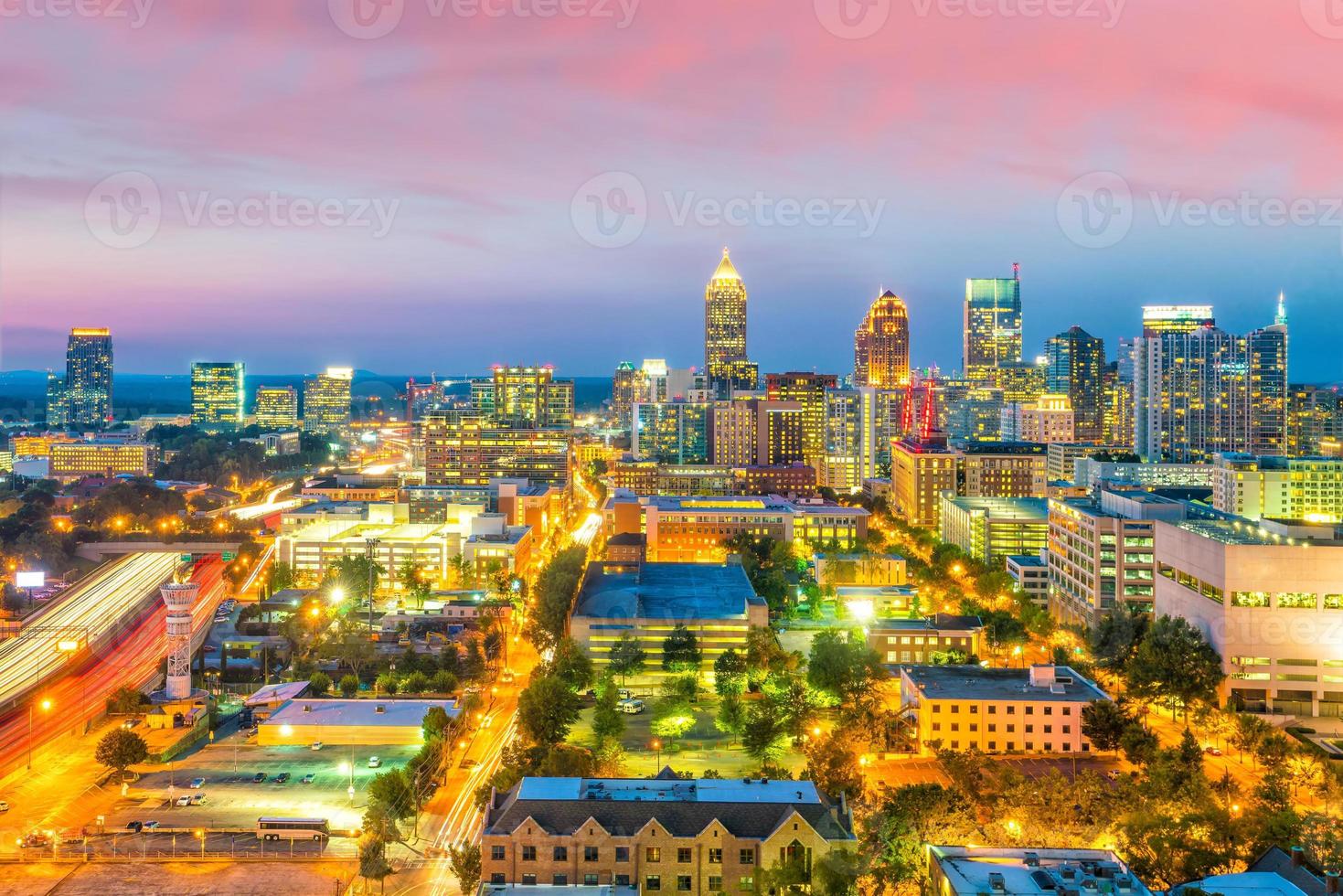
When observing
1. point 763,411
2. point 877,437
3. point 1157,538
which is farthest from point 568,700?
point 877,437

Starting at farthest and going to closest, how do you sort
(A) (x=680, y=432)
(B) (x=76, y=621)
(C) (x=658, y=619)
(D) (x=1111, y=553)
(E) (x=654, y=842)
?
(A) (x=680, y=432)
(B) (x=76, y=621)
(D) (x=1111, y=553)
(C) (x=658, y=619)
(E) (x=654, y=842)

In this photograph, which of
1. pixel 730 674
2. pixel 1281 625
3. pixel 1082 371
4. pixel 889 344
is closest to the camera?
pixel 1281 625

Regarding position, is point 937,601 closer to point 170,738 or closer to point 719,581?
point 719,581

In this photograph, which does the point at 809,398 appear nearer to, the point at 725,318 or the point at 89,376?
the point at 725,318

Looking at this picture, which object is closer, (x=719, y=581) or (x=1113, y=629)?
(x=1113, y=629)

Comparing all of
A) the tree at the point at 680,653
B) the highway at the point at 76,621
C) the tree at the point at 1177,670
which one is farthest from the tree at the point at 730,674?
the highway at the point at 76,621

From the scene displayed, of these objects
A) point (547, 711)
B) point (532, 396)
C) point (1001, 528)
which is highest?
point (532, 396)

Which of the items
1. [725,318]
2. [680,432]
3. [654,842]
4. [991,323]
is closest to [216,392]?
[725,318]

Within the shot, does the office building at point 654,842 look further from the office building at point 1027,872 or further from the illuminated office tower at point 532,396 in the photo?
the illuminated office tower at point 532,396
